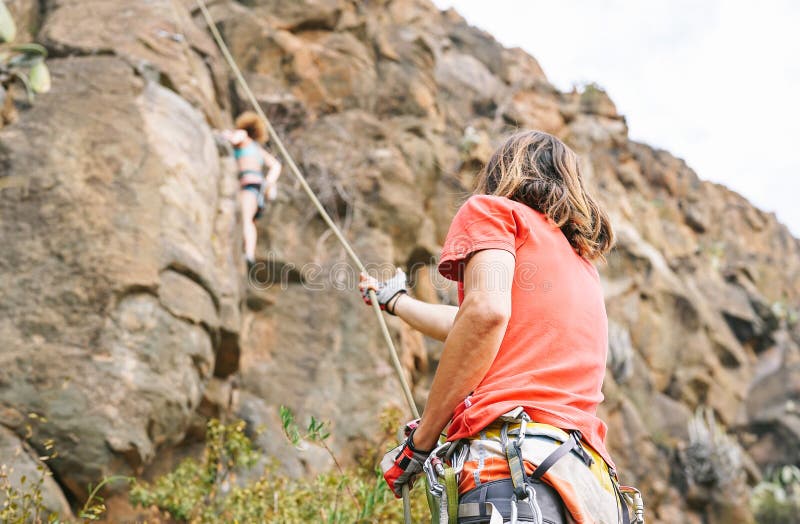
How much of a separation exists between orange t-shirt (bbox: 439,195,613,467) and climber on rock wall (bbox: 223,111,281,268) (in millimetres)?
6387

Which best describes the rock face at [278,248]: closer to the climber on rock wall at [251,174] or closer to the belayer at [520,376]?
the climber on rock wall at [251,174]

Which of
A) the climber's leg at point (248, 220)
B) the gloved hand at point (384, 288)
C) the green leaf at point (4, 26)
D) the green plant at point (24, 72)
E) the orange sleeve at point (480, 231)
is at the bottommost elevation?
the climber's leg at point (248, 220)

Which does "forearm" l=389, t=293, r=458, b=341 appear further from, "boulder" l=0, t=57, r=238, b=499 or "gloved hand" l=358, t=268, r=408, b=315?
"boulder" l=0, t=57, r=238, b=499

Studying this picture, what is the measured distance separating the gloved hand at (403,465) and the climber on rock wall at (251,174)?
632cm

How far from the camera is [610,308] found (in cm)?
1466

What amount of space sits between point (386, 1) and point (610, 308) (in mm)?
8168

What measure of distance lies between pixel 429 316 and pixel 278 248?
6568 mm

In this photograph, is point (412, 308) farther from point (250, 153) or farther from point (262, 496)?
point (250, 153)

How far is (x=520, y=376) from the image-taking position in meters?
2.05

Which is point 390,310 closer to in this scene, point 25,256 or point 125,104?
point 25,256

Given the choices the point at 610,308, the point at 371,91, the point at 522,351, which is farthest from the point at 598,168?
the point at 522,351

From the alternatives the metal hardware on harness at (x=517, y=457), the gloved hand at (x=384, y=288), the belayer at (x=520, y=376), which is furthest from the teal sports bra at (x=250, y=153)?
the metal hardware on harness at (x=517, y=457)

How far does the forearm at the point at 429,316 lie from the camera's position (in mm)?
2742

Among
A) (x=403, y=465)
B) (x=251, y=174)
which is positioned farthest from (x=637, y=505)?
(x=251, y=174)
